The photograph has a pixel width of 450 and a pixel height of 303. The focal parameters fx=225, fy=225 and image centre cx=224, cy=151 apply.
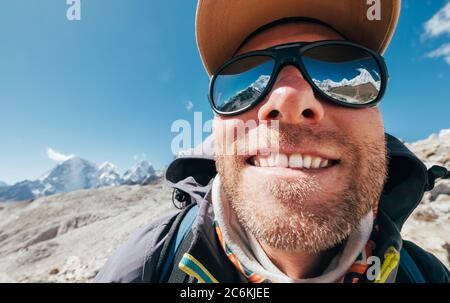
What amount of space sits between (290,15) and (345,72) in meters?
0.69

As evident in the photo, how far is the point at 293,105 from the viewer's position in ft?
4.70

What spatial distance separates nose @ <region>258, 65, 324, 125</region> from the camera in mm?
1415

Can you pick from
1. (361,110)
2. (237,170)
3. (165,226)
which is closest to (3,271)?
(165,226)

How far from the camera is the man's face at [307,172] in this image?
134 cm

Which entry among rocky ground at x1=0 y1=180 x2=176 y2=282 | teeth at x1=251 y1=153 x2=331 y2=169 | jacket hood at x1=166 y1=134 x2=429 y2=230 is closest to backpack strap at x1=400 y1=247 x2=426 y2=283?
jacket hood at x1=166 y1=134 x2=429 y2=230

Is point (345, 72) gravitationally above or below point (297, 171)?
above

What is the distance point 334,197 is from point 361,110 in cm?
66

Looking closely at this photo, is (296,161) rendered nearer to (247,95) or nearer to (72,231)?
(247,95)

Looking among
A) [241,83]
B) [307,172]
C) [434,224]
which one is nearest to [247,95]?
[241,83]

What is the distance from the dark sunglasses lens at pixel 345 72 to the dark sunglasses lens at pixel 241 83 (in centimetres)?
32

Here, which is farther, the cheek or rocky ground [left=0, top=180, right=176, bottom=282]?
rocky ground [left=0, top=180, right=176, bottom=282]

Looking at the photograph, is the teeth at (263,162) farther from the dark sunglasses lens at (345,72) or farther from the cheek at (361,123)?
the dark sunglasses lens at (345,72)

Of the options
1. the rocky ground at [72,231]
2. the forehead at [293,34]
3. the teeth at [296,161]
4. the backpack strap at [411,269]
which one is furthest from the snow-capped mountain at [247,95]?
the rocky ground at [72,231]

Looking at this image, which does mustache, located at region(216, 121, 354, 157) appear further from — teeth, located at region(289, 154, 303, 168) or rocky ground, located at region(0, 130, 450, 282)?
rocky ground, located at region(0, 130, 450, 282)
